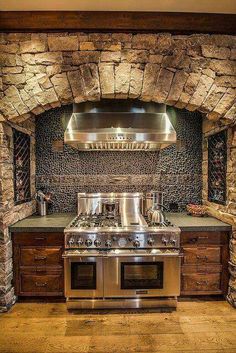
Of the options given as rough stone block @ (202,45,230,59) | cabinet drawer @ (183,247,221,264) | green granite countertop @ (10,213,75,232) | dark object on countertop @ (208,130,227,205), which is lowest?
cabinet drawer @ (183,247,221,264)

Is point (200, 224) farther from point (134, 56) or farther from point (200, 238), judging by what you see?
point (134, 56)

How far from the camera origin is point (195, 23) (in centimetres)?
237

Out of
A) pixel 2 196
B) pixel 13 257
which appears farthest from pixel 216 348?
pixel 2 196

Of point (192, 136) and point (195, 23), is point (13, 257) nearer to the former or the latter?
point (192, 136)

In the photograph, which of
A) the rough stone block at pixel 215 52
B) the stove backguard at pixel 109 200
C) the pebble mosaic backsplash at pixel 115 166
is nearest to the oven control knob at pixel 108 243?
the stove backguard at pixel 109 200

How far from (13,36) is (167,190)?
2.71 meters

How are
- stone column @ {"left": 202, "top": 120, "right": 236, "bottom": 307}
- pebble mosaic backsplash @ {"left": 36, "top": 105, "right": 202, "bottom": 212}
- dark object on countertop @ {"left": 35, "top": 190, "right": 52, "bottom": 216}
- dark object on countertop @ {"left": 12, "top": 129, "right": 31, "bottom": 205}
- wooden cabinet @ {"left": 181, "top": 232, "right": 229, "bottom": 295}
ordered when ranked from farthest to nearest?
pebble mosaic backsplash @ {"left": 36, "top": 105, "right": 202, "bottom": 212} < dark object on countertop @ {"left": 35, "top": 190, "right": 52, "bottom": 216} < dark object on countertop @ {"left": 12, "top": 129, "right": 31, "bottom": 205} < wooden cabinet @ {"left": 181, "top": 232, "right": 229, "bottom": 295} < stone column @ {"left": 202, "top": 120, "right": 236, "bottom": 307}

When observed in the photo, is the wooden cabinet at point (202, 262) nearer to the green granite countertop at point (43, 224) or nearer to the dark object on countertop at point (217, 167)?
the dark object on countertop at point (217, 167)

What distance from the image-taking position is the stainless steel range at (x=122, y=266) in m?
2.61

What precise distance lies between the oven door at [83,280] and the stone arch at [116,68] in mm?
1744

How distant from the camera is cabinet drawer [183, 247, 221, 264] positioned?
9.20ft

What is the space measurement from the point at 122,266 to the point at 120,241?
0.28 m

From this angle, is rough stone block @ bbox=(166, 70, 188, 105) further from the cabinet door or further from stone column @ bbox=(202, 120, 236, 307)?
the cabinet door

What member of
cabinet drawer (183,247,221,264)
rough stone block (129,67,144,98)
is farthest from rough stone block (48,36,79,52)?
cabinet drawer (183,247,221,264)
